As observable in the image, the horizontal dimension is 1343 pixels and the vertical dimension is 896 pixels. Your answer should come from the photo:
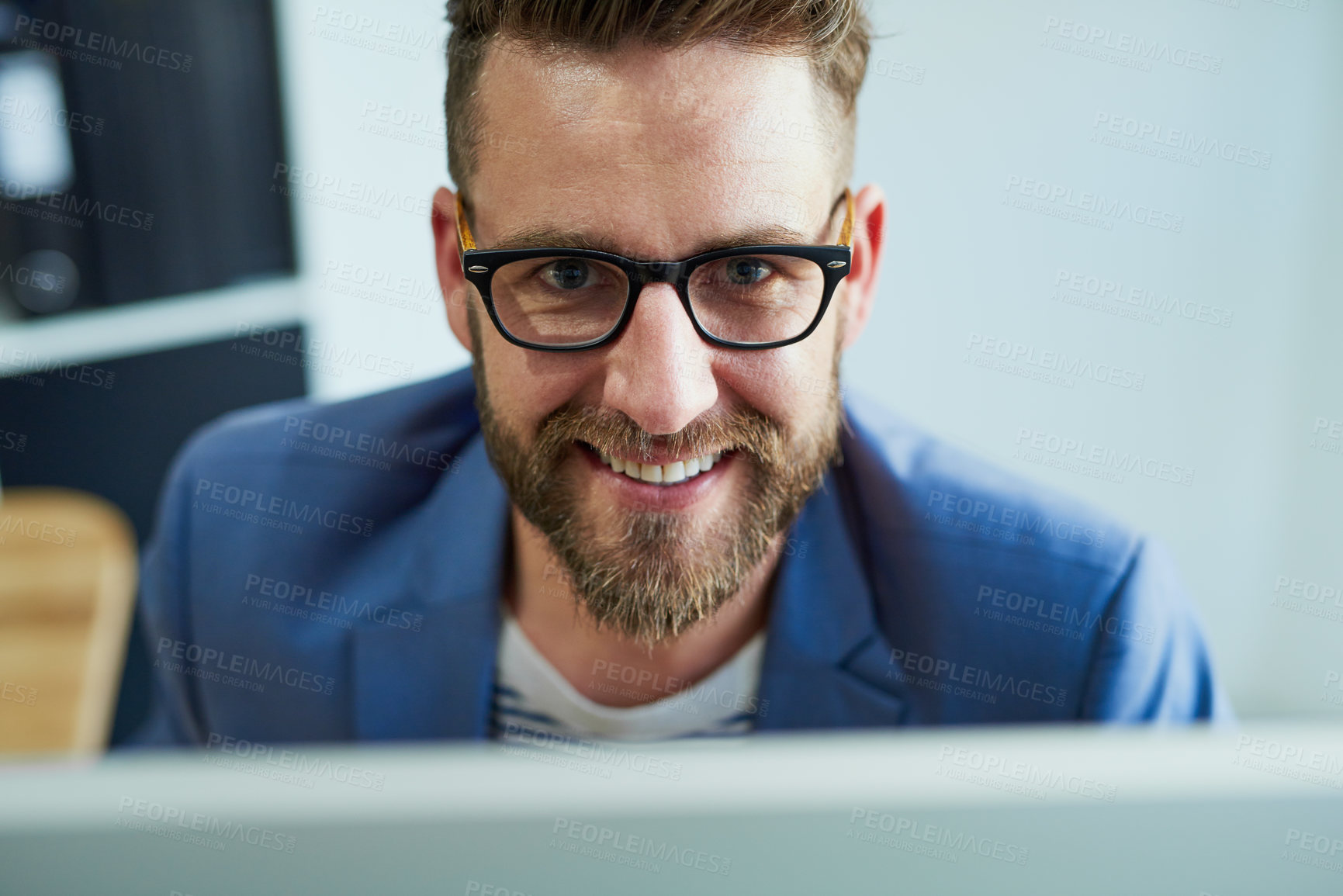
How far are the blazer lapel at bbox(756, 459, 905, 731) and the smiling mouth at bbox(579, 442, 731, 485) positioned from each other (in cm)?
24

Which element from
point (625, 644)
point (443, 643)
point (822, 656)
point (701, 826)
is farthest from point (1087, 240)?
point (701, 826)

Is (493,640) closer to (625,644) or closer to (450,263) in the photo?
(625,644)

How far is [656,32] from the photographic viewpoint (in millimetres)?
815

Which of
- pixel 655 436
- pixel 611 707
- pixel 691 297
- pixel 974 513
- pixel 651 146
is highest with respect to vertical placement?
pixel 651 146

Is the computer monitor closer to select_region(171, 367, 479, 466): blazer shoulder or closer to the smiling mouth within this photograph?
the smiling mouth

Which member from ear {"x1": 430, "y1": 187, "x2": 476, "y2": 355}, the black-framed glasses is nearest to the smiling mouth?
the black-framed glasses

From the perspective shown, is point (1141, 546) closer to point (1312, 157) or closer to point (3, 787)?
point (3, 787)

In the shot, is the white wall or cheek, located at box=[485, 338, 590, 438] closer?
cheek, located at box=[485, 338, 590, 438]

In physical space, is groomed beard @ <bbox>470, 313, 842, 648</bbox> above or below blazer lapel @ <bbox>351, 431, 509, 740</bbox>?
above

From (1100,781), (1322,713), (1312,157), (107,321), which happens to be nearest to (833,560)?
(1100,781)

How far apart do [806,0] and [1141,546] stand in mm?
736

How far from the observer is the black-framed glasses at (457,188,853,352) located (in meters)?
0.82

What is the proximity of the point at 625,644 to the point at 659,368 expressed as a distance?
404 millimetres

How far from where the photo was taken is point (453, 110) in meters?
0.94
